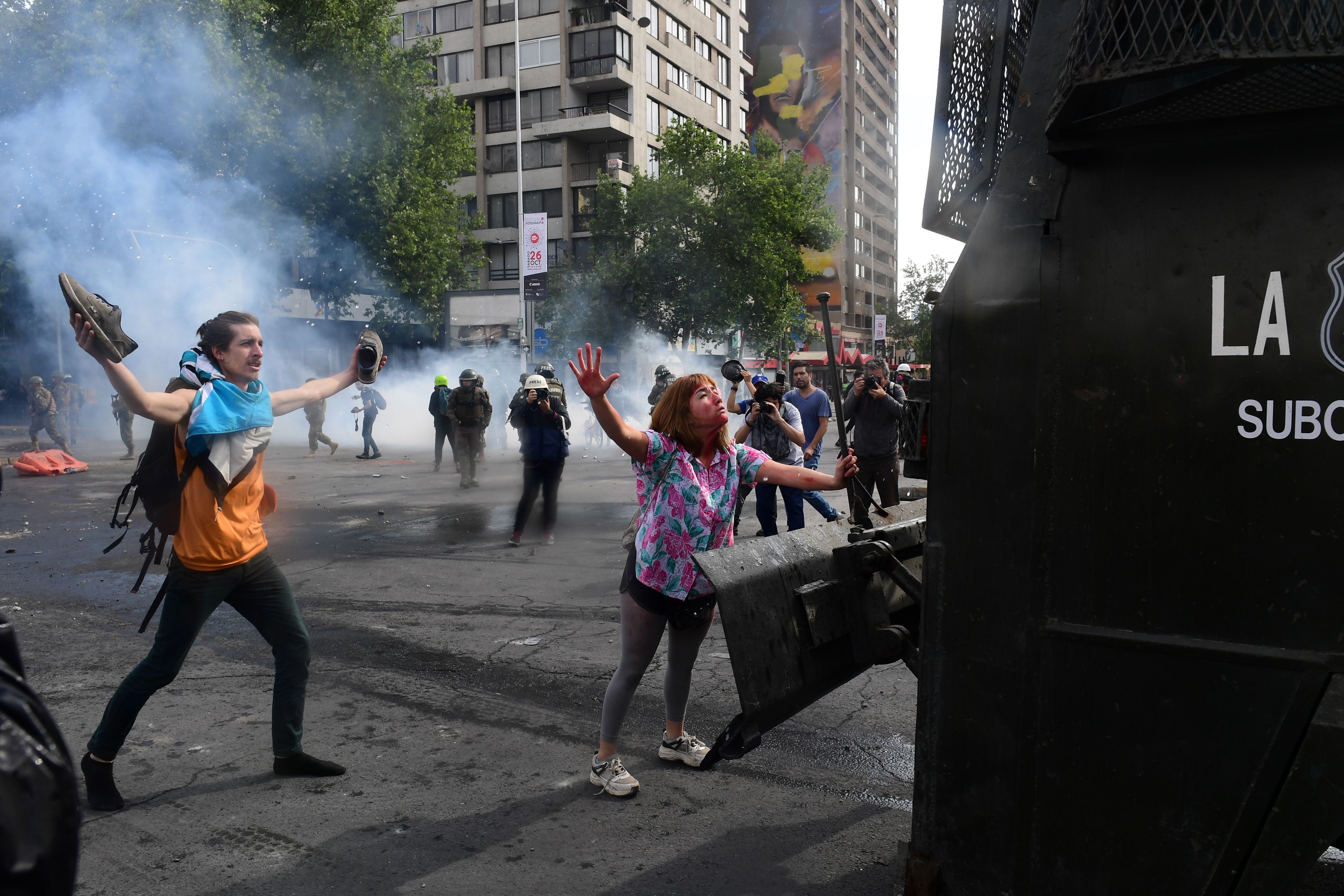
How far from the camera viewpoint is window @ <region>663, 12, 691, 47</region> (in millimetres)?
50438

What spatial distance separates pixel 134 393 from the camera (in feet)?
11.0

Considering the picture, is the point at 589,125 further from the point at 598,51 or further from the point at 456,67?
the point at 456,67

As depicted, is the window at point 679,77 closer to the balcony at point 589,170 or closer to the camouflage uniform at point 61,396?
the balcony at point 589,170

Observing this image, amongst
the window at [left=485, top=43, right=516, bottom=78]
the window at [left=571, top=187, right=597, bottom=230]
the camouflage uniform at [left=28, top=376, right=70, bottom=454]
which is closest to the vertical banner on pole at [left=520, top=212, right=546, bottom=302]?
the camouflage uniform at [left=28, top=376, right=70, bottom=454]

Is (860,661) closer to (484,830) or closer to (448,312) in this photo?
(484,830)

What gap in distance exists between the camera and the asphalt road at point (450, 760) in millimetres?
3230

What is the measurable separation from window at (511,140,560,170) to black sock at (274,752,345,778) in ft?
153

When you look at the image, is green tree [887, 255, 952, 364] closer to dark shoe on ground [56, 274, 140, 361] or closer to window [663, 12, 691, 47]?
window [663, 12, 691, 47]

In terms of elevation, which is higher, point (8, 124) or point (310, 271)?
point (8, 124)

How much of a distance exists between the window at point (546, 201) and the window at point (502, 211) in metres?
0.61

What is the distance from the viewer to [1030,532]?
2.07 metres

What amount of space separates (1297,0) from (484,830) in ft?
10.9

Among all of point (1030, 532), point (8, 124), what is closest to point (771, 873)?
point (1030, 532)

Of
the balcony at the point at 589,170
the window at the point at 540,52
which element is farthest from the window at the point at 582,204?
the window at the point at 540,52
